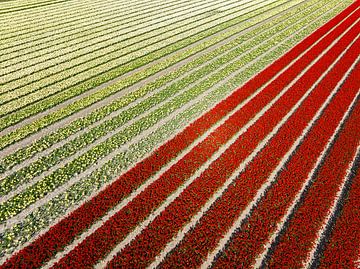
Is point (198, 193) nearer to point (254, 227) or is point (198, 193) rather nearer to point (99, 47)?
point (254, 227)

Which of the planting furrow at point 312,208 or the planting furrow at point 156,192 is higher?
the planting furrow at point 312,208

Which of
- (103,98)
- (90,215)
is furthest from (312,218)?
(103,98)

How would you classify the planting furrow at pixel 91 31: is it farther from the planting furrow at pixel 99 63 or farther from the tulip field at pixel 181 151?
the planting furrow at pixel 99 63

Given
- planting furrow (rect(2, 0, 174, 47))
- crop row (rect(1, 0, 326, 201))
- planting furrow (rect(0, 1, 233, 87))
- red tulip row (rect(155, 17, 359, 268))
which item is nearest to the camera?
red tulip row (rect(155, 17, 359, 268))

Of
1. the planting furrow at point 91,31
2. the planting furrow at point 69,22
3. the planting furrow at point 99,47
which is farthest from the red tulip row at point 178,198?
the planting furrow at point 69,22

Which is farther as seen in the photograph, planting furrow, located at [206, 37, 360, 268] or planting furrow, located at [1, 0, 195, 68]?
planting furrow, located at [1, 0, 195, 68]

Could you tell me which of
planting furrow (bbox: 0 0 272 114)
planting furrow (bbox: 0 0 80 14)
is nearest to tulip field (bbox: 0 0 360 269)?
planting furrow (bbox: 0 0 272 114)

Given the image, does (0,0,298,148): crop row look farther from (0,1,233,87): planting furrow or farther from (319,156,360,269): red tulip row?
(319,156,360,269): red tulip row
